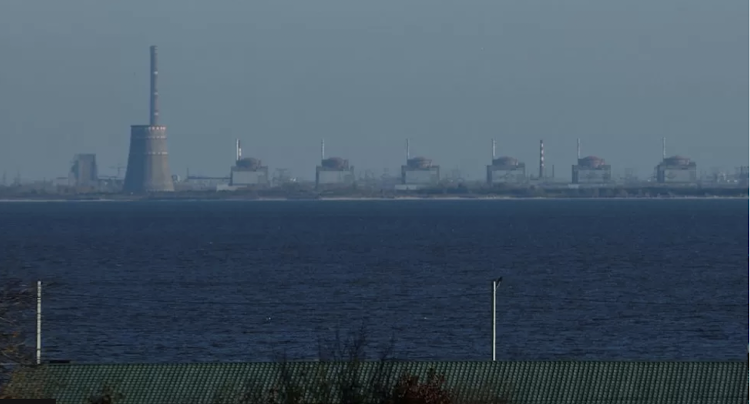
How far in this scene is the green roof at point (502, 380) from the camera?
59.1 ft

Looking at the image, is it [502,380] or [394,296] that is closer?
[502,380]

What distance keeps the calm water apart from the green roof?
5477 millimetres

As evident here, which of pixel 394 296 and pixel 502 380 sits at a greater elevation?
pixel 502 380

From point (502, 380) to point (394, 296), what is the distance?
28.4m

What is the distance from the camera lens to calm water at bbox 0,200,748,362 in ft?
111

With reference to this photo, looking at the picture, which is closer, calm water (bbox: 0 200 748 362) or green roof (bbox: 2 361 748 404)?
green roof (bbox: 2 361 748 404)

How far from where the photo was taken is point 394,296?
46844 mm

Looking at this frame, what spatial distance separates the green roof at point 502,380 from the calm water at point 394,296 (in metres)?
Result: 5.48

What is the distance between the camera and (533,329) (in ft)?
122

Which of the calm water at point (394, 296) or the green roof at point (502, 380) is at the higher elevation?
the green roof at point (502, 380)

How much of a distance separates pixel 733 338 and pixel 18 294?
2485 centimetres

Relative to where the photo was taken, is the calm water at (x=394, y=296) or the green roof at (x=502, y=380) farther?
the calm water at (x=394, y=296)

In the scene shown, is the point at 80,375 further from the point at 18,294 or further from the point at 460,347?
the point at 460,347

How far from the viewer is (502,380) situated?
18422mm
